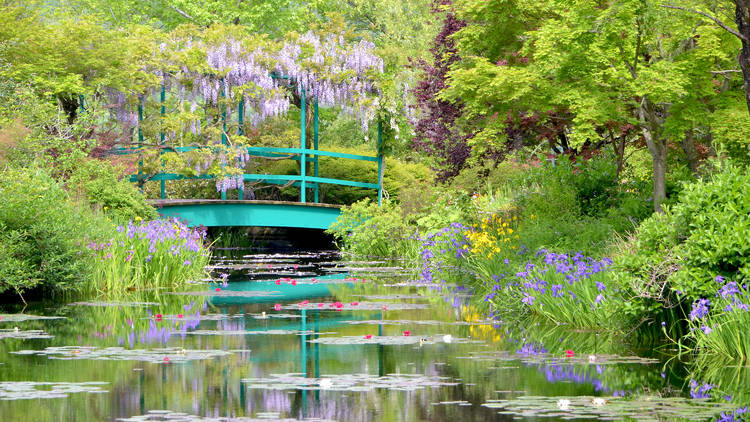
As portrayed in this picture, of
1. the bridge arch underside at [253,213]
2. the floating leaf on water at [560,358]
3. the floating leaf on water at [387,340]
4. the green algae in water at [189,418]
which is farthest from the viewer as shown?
the bridge arch underside at [253,213]

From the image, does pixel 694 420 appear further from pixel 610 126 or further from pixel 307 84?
pixel 307 84

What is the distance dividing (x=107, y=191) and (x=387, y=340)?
12.4m

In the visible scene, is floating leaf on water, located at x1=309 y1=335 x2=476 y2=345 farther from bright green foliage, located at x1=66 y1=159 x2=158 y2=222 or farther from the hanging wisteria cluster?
the hanging wisteria cluster

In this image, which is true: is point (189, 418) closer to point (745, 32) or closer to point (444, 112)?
A: point (745, 32)

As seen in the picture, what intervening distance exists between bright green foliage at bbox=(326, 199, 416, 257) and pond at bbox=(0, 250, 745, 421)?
10184 mm

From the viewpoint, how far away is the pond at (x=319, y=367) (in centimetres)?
669

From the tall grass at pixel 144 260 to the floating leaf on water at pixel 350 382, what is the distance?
837 cm

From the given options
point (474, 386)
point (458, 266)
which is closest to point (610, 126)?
point (458, 266)

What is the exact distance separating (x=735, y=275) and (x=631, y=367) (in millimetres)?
1552

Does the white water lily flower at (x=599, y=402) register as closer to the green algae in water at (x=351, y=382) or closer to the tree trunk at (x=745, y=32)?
the green algae in water at (x=351, y=382)

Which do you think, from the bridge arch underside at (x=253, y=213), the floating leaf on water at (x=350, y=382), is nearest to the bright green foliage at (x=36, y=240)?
the floating leaf on water at (x=350, y=382)

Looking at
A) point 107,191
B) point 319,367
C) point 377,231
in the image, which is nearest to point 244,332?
point 319,367

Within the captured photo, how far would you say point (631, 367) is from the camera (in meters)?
8.46

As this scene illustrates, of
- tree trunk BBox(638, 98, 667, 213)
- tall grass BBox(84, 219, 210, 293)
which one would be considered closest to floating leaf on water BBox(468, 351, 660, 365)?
tree trunk BBox(638, 98, 667, 213)
